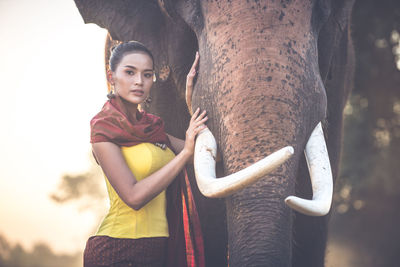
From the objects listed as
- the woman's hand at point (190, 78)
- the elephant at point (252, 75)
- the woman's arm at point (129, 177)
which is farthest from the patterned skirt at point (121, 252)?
the woman's hand at point (190, 78)

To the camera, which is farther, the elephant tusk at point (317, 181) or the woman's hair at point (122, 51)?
the woman's hair at point (122, 51)

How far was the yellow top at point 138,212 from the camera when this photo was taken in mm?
2357

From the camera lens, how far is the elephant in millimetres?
2133

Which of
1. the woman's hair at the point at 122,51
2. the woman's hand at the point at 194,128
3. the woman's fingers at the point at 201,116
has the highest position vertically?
the woman's hair at the point at 122,51

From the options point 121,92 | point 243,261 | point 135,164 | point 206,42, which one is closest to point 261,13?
point 206,42

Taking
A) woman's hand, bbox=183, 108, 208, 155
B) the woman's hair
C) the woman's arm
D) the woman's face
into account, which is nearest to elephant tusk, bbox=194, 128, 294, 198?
woman's hand, bbox=183, 108, 208, 155

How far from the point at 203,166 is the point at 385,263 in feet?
24.1

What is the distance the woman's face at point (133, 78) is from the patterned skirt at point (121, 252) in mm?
622

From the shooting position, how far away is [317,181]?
2.17 m

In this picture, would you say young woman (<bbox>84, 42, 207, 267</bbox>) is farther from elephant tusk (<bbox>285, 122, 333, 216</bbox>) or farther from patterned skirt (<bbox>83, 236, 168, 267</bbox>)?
elephant tusk (<bbox>285, 122, 333, 216</bbox>)

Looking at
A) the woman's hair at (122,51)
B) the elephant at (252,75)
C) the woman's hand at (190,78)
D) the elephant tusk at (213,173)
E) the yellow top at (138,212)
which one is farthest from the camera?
the woman's hand at (190,78)

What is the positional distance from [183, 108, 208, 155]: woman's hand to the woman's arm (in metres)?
0.08

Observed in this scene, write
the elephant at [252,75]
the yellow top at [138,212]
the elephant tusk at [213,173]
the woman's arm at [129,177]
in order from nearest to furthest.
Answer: the elephant tusk at [213,173] → the elephant at [252,75] → the woman's arm at [129,177] → the yellow top at [138,212]

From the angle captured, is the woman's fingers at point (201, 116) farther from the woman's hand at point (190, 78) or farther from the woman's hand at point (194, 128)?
the woman's hand at point (190, 78)
